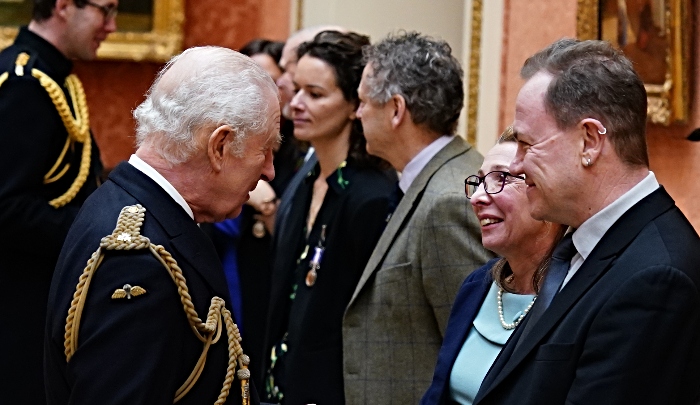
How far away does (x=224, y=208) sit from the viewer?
7.80 ft

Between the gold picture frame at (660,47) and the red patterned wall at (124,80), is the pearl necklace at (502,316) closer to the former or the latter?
the gold picture frame at (660,47)

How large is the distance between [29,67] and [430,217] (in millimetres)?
1680

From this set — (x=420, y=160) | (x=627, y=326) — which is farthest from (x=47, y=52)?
(x=627, y=326)

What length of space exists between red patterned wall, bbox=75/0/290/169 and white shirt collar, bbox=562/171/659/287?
548cm

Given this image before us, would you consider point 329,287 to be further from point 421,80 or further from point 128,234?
point 128,234

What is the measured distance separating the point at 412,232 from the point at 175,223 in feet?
3.95

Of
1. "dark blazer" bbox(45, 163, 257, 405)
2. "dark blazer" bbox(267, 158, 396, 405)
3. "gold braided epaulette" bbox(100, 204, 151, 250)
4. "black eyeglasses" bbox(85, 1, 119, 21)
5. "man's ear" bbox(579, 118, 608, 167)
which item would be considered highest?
"black eyeglasses" bbox(85, 1, 119, 21)

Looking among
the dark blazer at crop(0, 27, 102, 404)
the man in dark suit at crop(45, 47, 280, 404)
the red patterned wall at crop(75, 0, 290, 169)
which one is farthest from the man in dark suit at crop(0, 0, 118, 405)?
→ the red patterned wall at crop(75, 0, 290, 169)

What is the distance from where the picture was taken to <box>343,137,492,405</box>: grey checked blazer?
322 centimetres

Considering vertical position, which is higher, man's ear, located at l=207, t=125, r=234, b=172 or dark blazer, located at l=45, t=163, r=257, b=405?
man's ear, located at l=207, t=125, r=234, b=172

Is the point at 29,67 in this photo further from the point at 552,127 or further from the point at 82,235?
the point at 552,127

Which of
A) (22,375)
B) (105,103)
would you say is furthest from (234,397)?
(105,103)

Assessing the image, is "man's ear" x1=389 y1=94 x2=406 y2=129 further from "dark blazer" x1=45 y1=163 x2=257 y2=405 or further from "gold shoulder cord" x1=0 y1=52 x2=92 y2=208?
"dark blazer" x1=45 y1=163 x2=257 y2=405

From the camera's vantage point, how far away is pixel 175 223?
7.36ft
